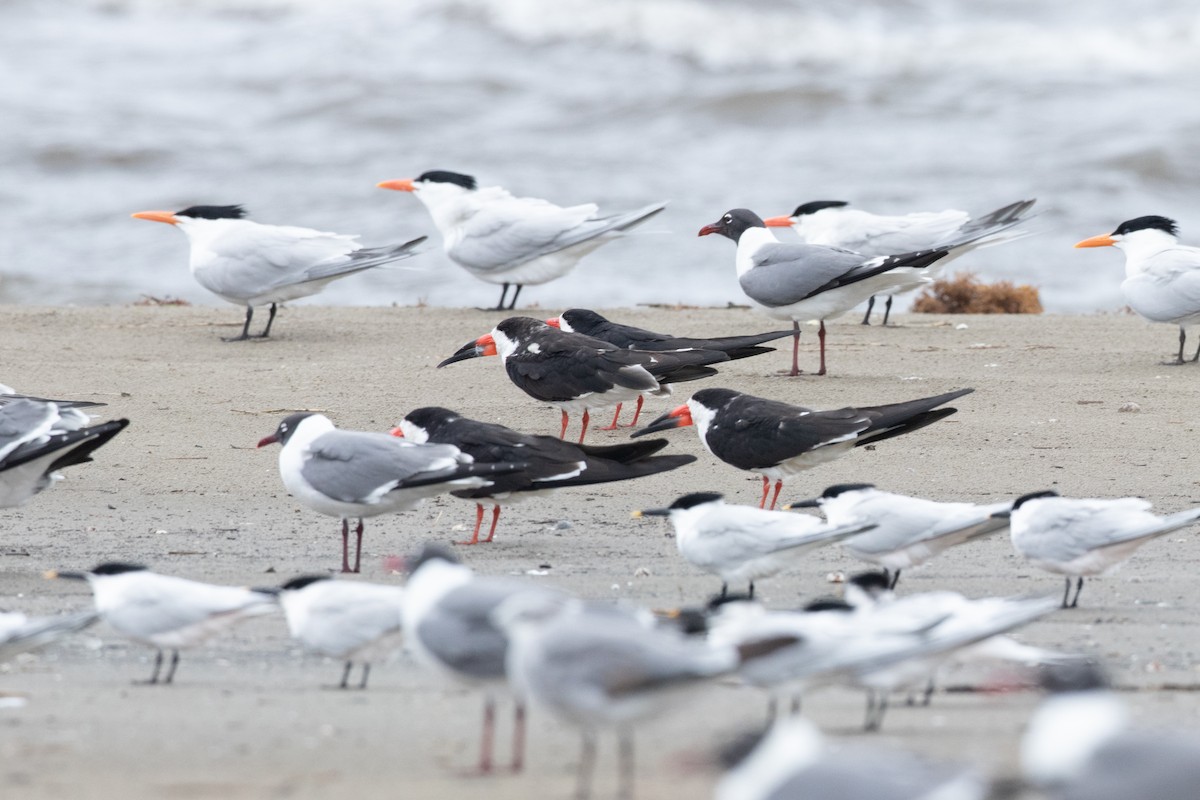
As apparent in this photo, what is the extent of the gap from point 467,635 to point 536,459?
2.59 meters

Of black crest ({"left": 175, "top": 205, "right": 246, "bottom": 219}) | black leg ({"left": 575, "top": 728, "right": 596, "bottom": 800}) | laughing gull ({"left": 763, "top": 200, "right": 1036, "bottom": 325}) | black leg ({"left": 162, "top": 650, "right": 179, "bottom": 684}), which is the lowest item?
black leg ({"left": 162, "top": 650, "right": 179, "bottom": 684})

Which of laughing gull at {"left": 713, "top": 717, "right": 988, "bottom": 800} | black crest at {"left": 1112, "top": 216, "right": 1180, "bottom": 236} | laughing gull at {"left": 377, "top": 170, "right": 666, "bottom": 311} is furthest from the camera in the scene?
laughing gull at {"left": 377, "top": 170, "right": 666, "bottom": 311}

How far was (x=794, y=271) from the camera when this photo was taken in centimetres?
888

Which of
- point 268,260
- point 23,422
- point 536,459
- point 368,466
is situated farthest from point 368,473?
point 268,260

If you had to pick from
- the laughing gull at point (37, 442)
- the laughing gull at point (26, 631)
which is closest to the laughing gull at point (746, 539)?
the laughing gull at point (26, 631)

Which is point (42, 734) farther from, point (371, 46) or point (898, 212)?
point (371, 46)

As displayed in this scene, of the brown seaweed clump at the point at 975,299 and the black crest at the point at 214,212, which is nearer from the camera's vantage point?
the black crest at the point at 214,212

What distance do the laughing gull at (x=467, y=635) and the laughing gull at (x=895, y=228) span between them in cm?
686

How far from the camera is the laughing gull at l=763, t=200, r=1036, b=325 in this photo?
33.4ft

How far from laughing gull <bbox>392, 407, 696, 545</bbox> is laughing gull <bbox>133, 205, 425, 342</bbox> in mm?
4077

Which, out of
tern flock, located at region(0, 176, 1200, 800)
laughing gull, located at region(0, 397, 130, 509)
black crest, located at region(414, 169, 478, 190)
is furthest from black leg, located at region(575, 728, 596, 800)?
black crest, located at region(414, 169, 478, 190)

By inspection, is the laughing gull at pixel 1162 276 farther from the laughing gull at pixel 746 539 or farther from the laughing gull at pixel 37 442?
the laughing gull at pixel 37 442

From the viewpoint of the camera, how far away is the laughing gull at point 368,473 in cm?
555

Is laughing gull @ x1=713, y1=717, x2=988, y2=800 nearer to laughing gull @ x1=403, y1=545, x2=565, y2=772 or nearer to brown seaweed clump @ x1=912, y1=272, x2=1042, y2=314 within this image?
laughing gull @ x1=403, y1=545, x2=565, y2=772
